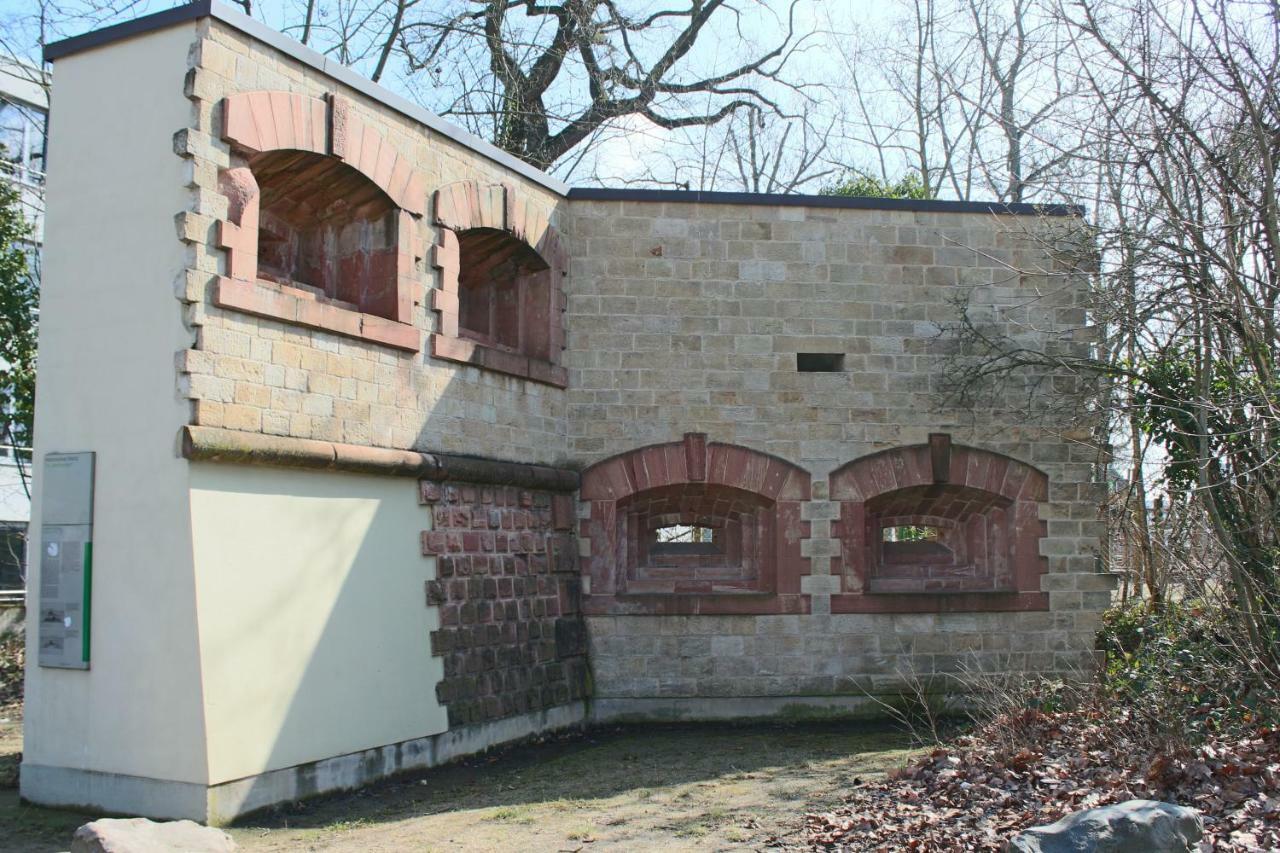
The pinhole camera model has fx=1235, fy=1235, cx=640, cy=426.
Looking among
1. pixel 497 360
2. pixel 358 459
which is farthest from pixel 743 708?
pixel 358 459

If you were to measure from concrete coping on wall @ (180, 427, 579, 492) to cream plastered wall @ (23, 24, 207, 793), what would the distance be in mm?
202

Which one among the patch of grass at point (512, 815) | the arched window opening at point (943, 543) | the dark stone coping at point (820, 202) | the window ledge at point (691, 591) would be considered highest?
the dark stone coping at point (820, 202)

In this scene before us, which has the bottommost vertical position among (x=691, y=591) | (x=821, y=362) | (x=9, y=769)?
(x=9, y=769)

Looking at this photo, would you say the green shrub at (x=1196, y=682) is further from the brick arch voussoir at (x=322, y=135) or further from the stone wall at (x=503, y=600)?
the brick arch voussoir at (x=322, y=135)

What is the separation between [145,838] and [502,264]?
232 inches

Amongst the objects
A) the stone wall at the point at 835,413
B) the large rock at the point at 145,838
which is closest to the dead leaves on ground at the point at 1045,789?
the large rock at the point at 145,838

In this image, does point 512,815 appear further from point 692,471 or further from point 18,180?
point 18,180

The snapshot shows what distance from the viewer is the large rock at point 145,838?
556 cm

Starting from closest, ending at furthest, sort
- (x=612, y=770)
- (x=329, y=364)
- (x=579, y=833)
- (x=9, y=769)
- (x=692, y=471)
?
(x=579, y=833), (x=329, y=364), (x=9, y=769), (x=612, y=770), (x=692, y=471)

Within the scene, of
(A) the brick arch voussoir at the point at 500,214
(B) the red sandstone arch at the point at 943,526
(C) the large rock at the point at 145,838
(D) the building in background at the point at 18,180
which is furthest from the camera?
(D) the building in background at the point at 18,180

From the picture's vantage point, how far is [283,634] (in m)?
7.39

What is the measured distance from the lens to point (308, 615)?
761cm

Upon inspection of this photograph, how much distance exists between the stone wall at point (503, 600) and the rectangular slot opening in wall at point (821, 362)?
241 centimetres

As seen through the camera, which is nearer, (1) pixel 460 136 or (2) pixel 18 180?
(1) pixel 460 136
